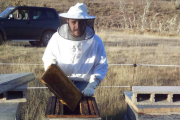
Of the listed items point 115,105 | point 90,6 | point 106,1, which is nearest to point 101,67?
point 115,105

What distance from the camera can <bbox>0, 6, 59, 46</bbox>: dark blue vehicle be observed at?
28.4ft

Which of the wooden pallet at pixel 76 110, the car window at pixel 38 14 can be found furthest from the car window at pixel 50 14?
the wooden pallet at pixel 76 110

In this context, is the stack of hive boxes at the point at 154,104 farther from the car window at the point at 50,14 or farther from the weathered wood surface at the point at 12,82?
the car window at the point at 50,14

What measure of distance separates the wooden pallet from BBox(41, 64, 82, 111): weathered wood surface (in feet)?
0.29

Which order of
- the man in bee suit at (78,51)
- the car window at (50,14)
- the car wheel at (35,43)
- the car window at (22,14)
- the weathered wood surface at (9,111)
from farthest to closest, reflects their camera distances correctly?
the car wheel at (35,43), the car window at (50,14), the car window at (22,14), the man in bee suit at (78,51), the weathered wood surface at (9,111)

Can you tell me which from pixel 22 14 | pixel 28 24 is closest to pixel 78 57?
pixel 28 24

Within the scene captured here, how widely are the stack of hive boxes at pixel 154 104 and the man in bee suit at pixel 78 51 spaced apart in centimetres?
42

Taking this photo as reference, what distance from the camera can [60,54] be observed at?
8.18 ft

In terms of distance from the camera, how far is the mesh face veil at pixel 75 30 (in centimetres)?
240

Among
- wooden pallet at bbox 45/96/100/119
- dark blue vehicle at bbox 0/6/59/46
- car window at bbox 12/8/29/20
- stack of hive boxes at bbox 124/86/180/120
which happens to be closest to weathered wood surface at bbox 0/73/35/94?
wooden pallet at bbox 45/96/100/119

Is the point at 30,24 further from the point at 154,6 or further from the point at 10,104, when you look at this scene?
the point at 154,6

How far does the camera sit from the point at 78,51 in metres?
2.43

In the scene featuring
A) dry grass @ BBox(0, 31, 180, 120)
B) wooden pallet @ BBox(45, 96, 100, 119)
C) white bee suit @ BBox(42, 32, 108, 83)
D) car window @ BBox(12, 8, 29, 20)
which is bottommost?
dry grass @ BBox(0, 31, 180, 120)

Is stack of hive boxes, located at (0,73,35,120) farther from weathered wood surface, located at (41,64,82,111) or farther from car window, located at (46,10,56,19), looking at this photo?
car window, located at (46,10,56,19)
